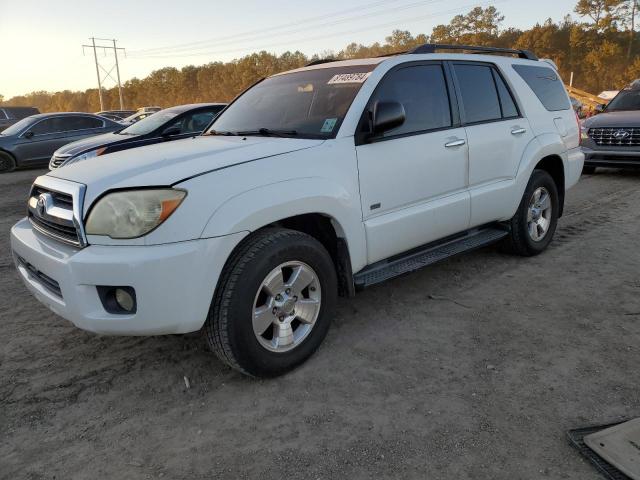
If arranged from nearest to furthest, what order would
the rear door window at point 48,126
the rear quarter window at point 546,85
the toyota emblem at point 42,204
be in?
the toyota emblem at point 42,204 → the rear quarter window at point 546,85 → the rear door window at point 48,126

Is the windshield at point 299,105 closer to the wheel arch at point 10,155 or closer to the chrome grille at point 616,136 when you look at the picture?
the chrome grille at point 616,136

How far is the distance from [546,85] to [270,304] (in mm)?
3808

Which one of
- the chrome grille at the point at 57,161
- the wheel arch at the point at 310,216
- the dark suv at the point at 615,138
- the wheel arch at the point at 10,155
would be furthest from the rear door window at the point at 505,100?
the wheel arch at the point at 10,155

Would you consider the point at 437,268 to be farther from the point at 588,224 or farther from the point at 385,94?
the point at 588,224

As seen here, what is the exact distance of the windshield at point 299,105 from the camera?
329cm

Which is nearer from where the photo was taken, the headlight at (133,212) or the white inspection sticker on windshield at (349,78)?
the headlight at (133,212)

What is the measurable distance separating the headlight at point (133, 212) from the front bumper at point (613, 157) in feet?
29.0

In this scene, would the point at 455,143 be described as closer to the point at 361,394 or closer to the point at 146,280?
the point at 361,394

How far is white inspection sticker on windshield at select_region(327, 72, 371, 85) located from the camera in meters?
3.39

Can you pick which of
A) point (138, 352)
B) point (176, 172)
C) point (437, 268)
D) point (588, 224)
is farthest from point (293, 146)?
point (588, 224)

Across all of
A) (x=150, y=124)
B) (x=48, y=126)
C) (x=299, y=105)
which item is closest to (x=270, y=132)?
(x=299, y=105)

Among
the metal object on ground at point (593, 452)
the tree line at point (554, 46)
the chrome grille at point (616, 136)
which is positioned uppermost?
the tree line at point (554, 46)

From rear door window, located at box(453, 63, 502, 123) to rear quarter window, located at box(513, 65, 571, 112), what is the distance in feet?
1.82

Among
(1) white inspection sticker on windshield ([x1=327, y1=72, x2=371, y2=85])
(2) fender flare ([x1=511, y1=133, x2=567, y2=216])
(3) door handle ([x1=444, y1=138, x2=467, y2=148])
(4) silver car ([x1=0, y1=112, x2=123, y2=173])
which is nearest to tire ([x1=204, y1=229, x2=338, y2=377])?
(1) white inspection sticker on windshield ([x1=327, y1=72, x2=371, y2=85])
